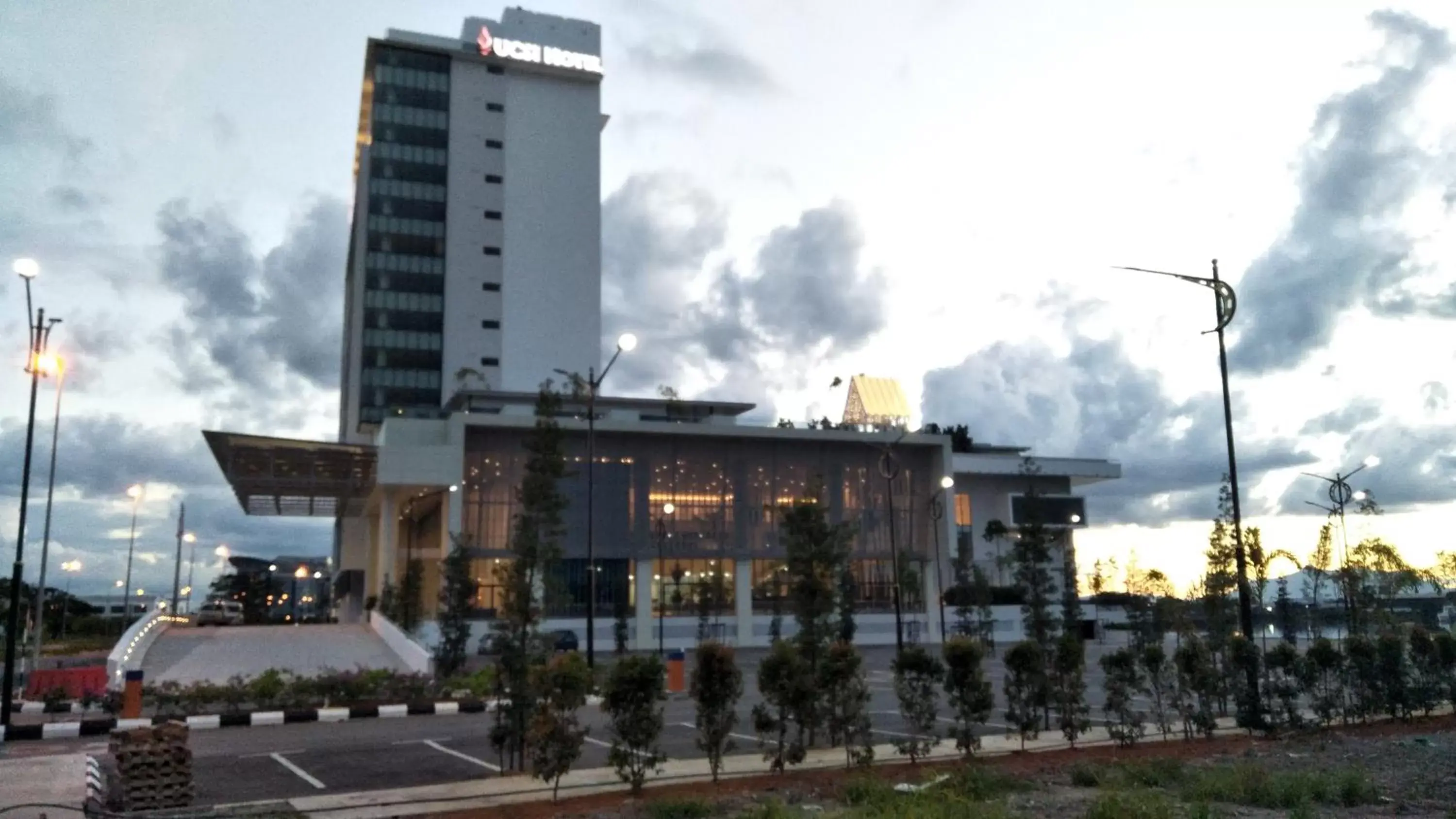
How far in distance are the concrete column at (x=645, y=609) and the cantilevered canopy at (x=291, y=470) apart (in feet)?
50.3

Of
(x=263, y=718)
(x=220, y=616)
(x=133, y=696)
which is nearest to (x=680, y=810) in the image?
(x=263, y=718)

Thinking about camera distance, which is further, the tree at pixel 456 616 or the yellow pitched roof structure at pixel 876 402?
the yellow pitched roof structure at pixel 876 402

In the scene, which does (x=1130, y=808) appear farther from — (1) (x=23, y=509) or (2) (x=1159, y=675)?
(1) (x=23, y=509)

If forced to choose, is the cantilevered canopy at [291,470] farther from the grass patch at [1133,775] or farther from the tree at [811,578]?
the grass patch at [1133,775]

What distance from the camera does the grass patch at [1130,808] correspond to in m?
8.73

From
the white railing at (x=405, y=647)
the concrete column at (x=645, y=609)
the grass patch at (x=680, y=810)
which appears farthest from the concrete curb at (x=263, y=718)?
the concrete column at (x=645, y=609)

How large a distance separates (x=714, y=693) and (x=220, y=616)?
216 feet

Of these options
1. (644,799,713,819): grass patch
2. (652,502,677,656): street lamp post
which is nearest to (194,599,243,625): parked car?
(652,502,677,656): street lamp post

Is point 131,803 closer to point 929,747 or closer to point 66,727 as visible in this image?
point 929,747

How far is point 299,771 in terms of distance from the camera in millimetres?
14555

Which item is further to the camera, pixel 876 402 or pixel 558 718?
pixel 876 402

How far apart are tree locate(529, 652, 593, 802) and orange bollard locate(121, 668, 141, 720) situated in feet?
45.7

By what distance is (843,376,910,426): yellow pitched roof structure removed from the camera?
280 ft

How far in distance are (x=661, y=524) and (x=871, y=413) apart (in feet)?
127
